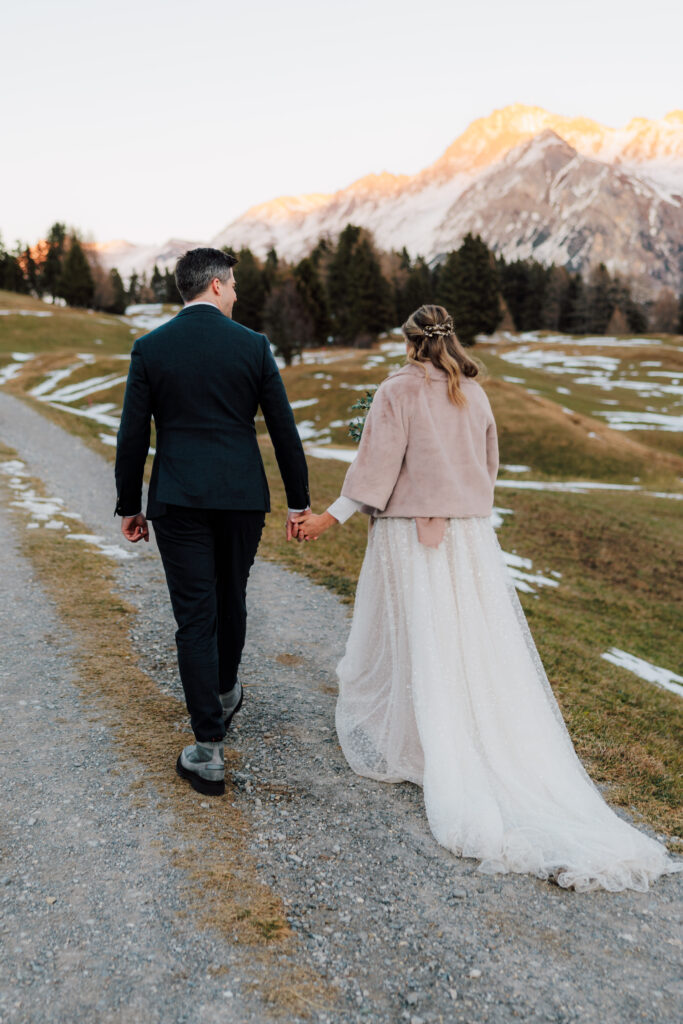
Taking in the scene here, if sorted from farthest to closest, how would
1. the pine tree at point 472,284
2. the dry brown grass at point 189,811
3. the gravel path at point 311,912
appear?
the pine tree at point 472,284
the dry brown grass at point 189,811
the gravel path at point 311,912

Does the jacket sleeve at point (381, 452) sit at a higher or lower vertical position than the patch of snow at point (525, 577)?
higher

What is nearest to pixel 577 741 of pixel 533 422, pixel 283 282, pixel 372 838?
pixel 372 838

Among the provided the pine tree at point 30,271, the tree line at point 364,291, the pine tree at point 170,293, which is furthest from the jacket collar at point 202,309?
the pine tree at point 170,293

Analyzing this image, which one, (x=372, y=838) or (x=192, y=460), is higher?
(x=192, y=460)

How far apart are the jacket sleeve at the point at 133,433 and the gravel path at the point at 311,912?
6.41ft

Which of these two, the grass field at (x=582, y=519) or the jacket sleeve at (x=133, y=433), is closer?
the jacket sleeve at (x=133, y=433)

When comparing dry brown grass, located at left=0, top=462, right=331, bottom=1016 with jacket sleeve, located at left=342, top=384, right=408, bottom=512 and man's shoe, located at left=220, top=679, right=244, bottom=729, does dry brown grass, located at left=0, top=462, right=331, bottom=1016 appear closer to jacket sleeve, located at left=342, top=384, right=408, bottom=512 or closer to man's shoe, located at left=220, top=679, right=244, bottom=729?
man's shoe, located at left=220, top=679, right=244, bottom=729

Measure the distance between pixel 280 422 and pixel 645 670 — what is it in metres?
8.38

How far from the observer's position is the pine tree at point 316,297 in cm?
7481

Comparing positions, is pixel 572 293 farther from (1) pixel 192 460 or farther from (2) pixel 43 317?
(1) pixel 192 460

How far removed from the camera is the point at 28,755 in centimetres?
498

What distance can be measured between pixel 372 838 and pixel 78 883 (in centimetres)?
168

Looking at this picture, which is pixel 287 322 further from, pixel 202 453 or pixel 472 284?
pixel 202 453

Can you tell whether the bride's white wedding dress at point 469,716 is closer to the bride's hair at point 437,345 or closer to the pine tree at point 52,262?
the bride's hair at point 437,345
